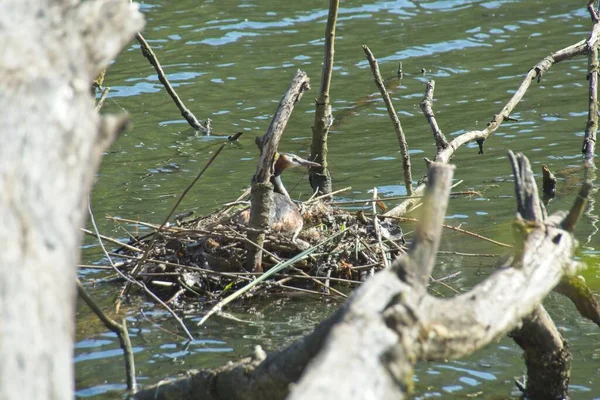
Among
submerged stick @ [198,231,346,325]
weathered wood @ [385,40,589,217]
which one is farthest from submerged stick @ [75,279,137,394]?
weathered wood @ [385,40,589,217]

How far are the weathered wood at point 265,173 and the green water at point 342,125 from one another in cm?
41

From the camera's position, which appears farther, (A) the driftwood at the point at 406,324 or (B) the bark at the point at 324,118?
(B) the bark at the point at 324,118

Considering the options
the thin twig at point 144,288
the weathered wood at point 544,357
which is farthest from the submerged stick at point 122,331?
the weathered wood at point 544,357

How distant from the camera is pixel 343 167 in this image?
419 inches

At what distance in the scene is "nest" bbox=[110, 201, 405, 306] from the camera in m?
6.54

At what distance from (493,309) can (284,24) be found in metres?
13.7

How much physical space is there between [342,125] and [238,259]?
5907mm

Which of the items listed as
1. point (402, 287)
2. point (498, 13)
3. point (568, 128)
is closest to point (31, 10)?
point (402, 287)

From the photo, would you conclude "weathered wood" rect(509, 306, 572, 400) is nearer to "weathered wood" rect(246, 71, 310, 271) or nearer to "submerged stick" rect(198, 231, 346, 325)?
"submerged stick" rect(198, 231, 346, 325)

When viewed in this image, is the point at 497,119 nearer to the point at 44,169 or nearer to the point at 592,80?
the point at 592,80

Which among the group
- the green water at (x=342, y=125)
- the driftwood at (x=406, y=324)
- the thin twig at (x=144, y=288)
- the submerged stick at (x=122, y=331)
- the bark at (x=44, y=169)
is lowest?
the green water at (x=342, y=125)

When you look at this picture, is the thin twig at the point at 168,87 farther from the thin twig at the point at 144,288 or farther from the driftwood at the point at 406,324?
the driftwood at the point at 406,324

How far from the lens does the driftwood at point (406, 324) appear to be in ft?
8.75

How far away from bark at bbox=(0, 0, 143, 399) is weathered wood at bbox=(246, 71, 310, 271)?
3512 millimetres
